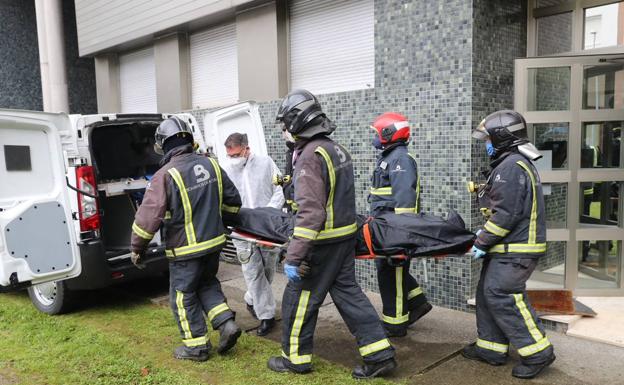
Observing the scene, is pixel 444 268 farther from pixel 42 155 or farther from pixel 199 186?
pixel 42 155

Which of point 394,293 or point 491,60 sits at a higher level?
point 491,60

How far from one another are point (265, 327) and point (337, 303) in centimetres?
125

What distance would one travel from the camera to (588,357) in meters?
4.07

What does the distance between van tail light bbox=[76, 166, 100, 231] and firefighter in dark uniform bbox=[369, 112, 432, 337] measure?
266 centimetres

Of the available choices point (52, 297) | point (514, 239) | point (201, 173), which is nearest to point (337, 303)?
point (514, 239)

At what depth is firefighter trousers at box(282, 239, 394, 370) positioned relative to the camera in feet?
12.2

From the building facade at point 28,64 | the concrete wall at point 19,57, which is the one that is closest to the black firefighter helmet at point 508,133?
the building facade at point 28,64

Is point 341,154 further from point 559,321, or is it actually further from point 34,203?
point 34,203

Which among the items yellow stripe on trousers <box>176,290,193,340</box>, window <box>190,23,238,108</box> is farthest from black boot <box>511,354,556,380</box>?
window <box>190,23,238,108</box>

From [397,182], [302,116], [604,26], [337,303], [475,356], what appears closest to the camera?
[302,116]

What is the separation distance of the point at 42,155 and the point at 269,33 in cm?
371

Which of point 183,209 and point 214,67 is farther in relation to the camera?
point 214,67

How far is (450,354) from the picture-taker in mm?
4215

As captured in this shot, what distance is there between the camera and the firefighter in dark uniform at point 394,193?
4336 mm
